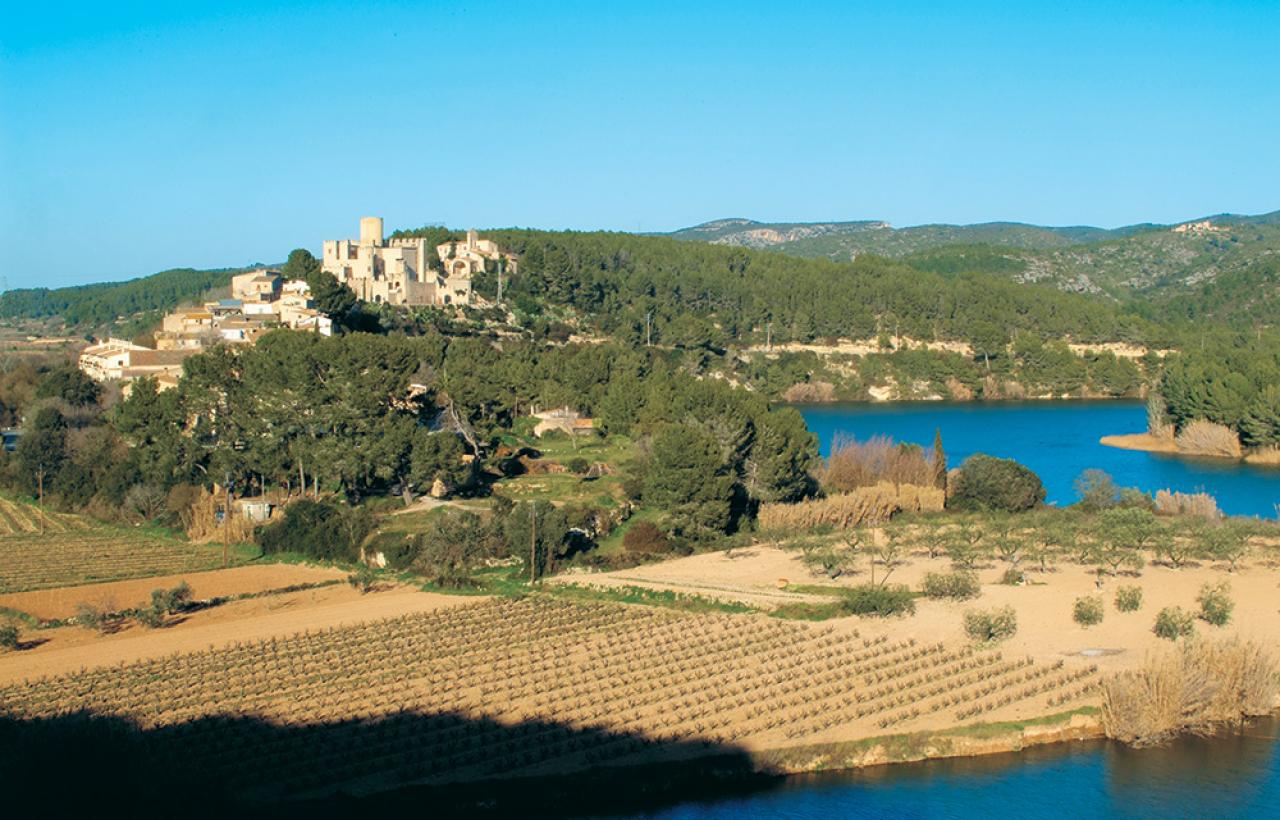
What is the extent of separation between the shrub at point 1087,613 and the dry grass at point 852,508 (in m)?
9.08

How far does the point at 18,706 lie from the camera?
18203 mm

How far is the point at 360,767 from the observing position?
52.2 feet

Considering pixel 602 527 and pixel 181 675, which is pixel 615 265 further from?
pixel 181 675

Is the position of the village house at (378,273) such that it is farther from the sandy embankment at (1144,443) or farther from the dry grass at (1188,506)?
the dry grass at (1188,506)

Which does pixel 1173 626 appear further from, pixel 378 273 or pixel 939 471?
pixel 378 273

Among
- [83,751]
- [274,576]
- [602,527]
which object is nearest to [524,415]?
[602,527]

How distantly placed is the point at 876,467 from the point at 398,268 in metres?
31.9

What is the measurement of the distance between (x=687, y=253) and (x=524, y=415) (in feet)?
158

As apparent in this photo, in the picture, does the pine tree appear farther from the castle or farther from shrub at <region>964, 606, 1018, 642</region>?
the castle

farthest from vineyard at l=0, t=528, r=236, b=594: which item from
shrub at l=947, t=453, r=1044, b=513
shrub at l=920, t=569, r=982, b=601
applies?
shrub at l=947, t=453, r=1044, b=513

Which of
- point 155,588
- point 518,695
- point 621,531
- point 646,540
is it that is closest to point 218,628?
point 155,588

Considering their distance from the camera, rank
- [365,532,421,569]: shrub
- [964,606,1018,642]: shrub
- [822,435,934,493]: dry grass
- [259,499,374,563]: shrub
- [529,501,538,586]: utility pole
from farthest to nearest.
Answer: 1. [822,435,934,493]: dry grass
2. [259,499,374,563]: shrub
3. [365,532,421,569]: shrub
4. [529,501,538,586]: utility pole
5. [964,606,1018,642]: shrub

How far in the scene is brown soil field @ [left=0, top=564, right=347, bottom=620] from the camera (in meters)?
24.3

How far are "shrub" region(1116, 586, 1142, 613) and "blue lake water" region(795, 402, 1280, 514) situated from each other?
13.9m
